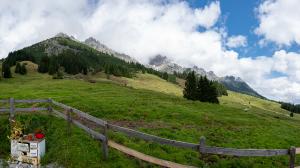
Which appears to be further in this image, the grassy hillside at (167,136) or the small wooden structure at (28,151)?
the grassy hillside at (167,136)

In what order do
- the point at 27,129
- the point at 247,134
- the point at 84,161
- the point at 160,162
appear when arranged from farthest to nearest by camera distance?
the point at 247,134
the point at 27,129
the point at 84,161
the point at 160,162

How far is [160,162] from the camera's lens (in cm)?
1553

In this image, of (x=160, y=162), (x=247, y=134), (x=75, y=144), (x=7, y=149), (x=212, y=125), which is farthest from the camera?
(x=212, y=125)

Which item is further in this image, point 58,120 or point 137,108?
point 137,108

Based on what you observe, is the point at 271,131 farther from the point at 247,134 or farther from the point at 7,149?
the point at 7,149

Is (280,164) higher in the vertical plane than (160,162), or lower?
lower

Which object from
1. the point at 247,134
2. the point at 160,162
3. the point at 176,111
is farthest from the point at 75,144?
the point at 176,111

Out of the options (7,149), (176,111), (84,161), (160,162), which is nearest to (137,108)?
(176,111)

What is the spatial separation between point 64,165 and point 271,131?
2486cm

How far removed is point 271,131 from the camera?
35.6m

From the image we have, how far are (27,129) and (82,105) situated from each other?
14.2 m

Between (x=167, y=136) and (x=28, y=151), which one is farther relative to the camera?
(x=167, y=136)

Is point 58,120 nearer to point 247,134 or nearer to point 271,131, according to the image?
point 247,134

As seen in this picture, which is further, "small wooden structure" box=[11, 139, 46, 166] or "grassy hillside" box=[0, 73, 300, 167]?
"grassy hillside" box=[0, 73, 300, 167]
